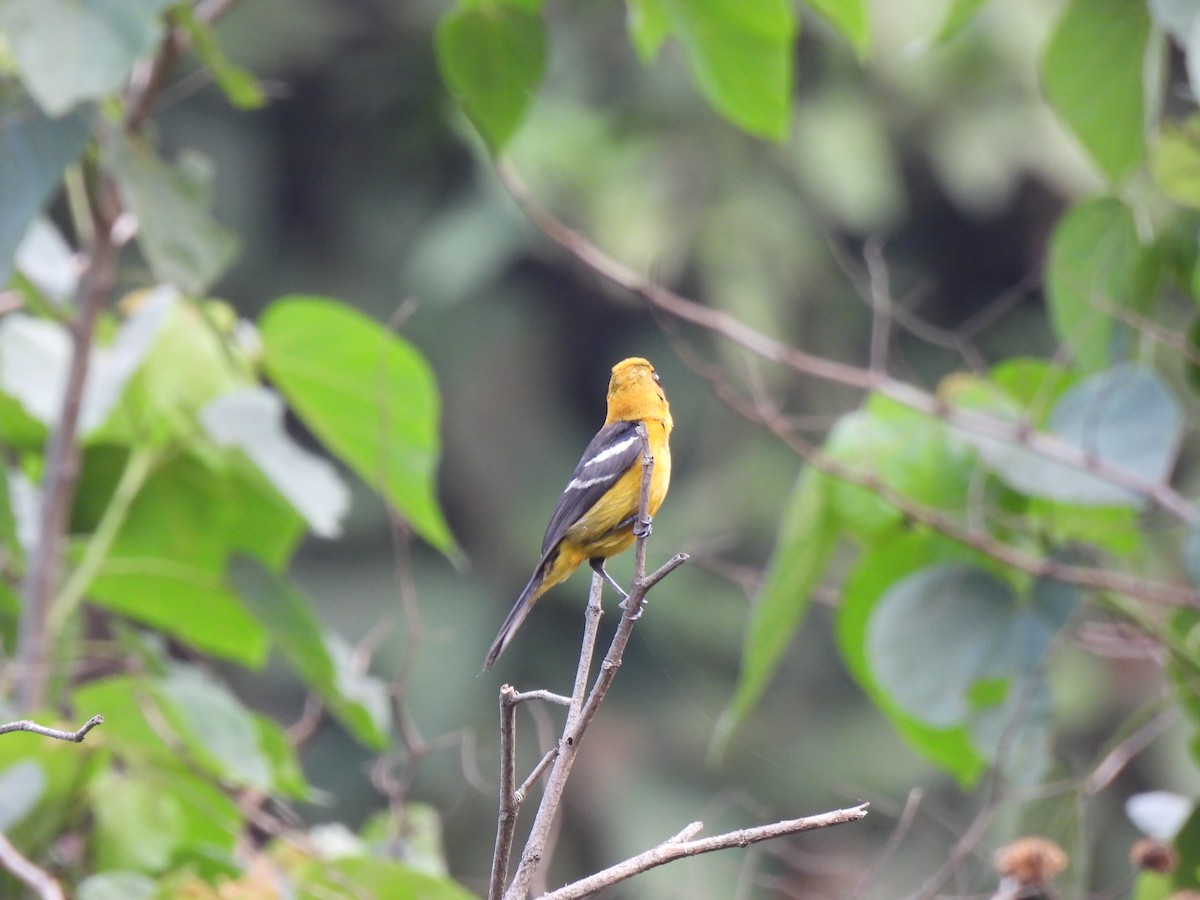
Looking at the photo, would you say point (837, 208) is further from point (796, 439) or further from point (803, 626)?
point (796, 439)

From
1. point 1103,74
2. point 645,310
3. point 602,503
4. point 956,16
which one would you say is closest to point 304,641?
point 602,503

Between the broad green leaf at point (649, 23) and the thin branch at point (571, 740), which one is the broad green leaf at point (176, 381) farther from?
the thin branch at point (571, 740)

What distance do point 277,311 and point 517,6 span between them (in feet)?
2.86

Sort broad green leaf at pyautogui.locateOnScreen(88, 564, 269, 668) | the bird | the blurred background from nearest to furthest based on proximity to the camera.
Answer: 1. the bird
2. broad green leaf at pyautogui.locateOnScreen(88, 564, 269, 668)
3. the blurred background

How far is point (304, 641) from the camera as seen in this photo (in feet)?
8.85

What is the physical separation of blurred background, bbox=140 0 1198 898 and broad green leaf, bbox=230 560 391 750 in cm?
646

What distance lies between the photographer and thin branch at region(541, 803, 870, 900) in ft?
3.77

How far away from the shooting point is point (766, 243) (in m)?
11.0

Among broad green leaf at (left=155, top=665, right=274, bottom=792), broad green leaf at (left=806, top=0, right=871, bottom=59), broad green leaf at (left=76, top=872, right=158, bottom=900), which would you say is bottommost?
broad green leaf at (left=76, top=872, right=158, bottom=900)

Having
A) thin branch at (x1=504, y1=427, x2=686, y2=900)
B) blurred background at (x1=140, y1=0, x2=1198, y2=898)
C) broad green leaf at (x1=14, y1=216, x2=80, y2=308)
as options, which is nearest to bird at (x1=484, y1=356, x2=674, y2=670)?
thin branch at (x1=504, y1=427, x2=686, y2=900)

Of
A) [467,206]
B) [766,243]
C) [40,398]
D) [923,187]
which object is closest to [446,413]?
[467,206]

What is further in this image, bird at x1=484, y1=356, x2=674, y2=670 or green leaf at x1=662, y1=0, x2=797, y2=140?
green leaf at x1=662, y1=0, x2=797, y2=140

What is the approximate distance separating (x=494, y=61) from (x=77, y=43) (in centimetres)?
66

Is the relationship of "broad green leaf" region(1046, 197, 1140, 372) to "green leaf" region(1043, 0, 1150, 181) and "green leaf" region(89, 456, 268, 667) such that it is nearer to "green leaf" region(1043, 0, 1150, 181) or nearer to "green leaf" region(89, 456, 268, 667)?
"green leaf" region(1043, 0, 1150, 181)
